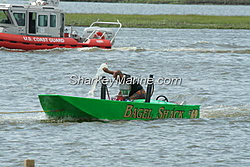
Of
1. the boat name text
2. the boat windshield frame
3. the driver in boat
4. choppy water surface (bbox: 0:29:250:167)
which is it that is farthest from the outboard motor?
the boat windshield frame

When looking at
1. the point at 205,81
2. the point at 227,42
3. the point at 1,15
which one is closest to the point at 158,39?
the point at 227,42

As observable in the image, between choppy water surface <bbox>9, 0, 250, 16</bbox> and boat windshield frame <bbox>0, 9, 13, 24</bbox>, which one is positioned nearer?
boat windshield frame <bbox>0, 9, 13, 24</bbox>

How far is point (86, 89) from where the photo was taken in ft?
79.2

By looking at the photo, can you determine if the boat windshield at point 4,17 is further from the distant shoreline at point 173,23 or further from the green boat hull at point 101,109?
the distant shoreline at point 173,23

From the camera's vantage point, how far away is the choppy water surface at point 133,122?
43.2ft

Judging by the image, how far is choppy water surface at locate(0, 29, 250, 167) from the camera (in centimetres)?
1318

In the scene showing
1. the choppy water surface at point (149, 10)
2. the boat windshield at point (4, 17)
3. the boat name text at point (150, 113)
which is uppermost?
the boat windshield at point (4, 17)

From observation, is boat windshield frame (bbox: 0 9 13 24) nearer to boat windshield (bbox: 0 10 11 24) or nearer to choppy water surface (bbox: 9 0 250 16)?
boat windshield (bbox: 0 10 11 24)

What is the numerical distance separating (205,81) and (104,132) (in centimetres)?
1266

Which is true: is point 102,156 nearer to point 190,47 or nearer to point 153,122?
point 153,122

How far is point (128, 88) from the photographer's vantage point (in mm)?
16266

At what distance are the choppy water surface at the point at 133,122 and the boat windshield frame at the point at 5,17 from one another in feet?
5.66

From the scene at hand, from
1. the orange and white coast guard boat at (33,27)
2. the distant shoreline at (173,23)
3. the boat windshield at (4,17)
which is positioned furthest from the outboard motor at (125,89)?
the distant shoreline at (173,23)

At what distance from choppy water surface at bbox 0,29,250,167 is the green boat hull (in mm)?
206
